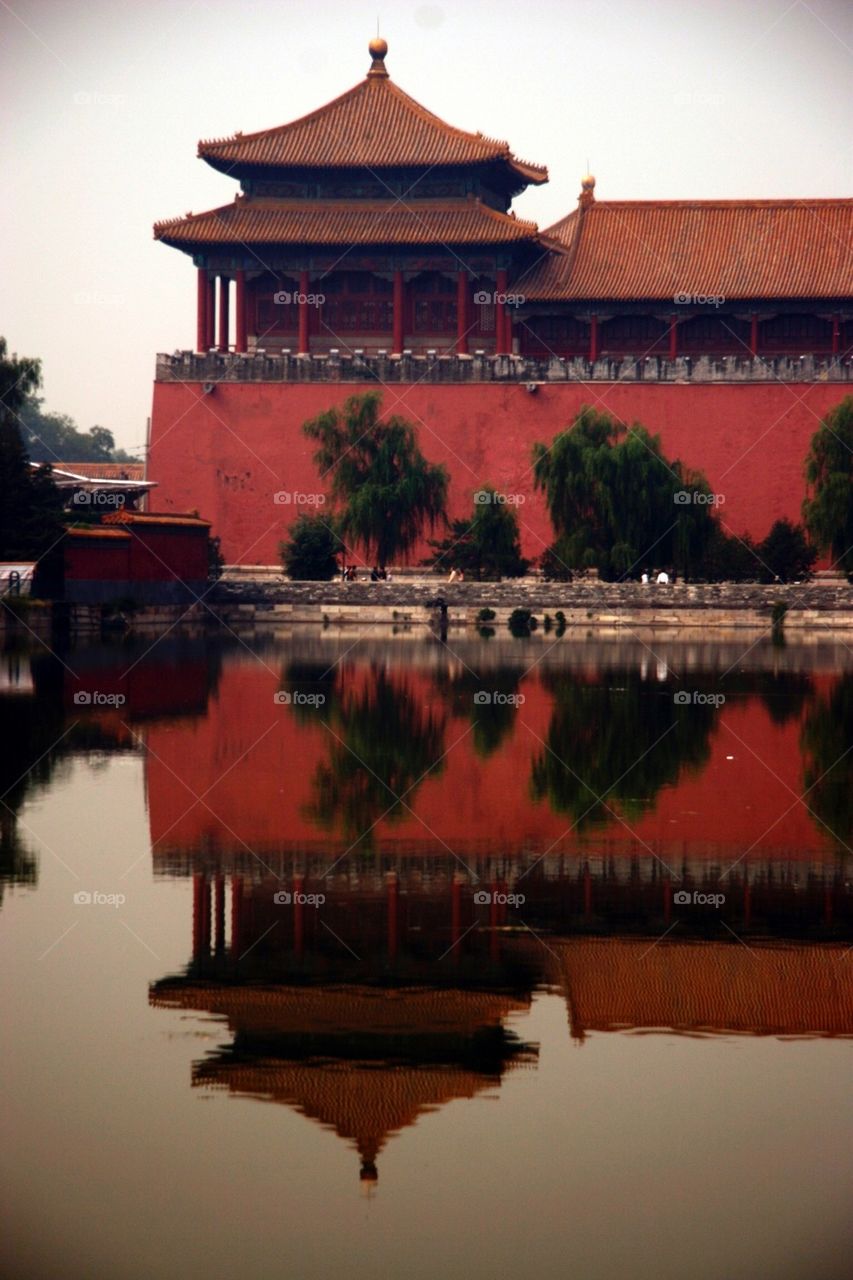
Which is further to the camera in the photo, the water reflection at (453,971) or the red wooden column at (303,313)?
the red wooden column at (303,313)

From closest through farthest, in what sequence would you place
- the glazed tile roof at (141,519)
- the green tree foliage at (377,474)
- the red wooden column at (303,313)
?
the glazed tile roof at (141,519), the green tree foliage at (377,474), the red wooden column at (303,313)

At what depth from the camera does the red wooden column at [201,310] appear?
36625 mm

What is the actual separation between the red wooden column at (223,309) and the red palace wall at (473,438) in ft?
5.09

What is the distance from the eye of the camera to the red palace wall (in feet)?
112

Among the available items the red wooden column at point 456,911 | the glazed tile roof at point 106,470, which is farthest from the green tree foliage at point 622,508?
the red wooden column at point 456,911

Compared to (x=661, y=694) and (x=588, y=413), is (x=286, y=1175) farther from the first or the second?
(x=588, y=413)

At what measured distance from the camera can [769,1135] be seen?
5078 mm

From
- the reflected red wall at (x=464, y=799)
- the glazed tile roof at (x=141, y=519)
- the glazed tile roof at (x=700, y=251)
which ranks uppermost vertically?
the glazed tile roof at (x=700, y=251)

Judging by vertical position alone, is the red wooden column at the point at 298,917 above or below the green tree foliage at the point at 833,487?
below

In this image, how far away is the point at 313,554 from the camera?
105 feet

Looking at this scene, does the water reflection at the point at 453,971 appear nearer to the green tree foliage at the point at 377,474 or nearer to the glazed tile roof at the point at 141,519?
the glazed tile roof at the point at 141,519

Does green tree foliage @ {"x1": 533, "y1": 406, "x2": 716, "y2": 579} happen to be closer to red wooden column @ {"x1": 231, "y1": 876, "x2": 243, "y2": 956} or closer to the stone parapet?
the stone parapet

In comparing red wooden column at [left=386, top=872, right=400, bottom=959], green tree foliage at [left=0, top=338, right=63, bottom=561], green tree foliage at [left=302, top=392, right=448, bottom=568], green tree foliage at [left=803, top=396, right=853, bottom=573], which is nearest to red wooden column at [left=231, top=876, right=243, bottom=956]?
red wooden column at [left=386, top=872, right=400, bottom=959]

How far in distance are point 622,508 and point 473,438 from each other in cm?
552
